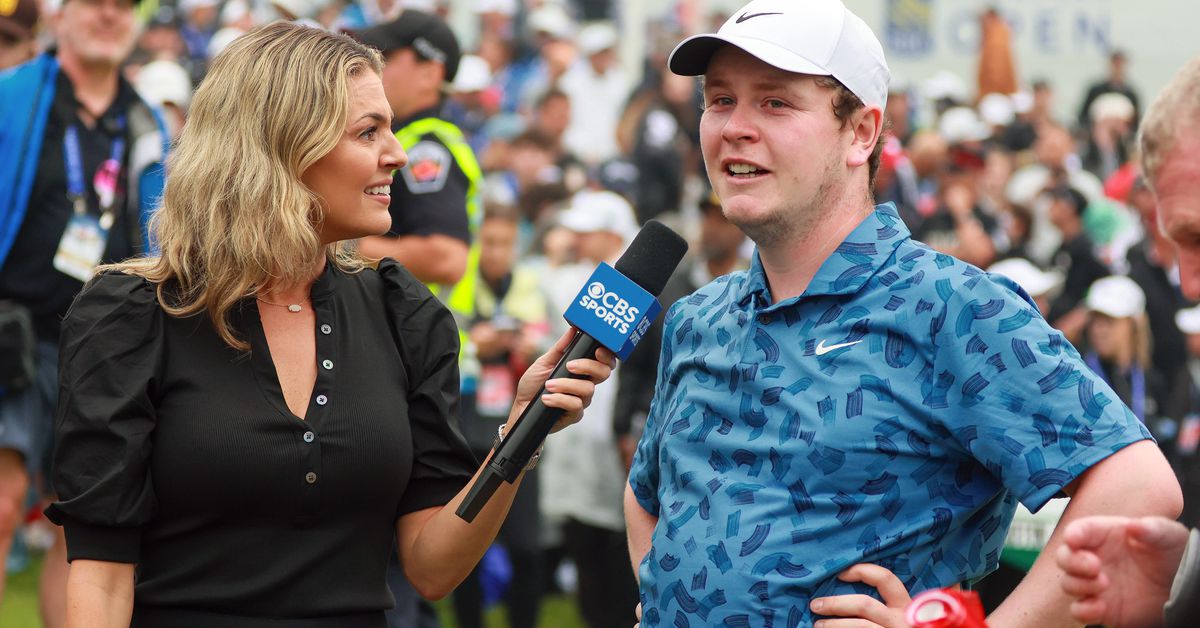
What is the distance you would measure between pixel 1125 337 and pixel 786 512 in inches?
291

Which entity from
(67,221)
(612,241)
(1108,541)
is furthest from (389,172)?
(612,241)

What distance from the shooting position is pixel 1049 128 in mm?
16641

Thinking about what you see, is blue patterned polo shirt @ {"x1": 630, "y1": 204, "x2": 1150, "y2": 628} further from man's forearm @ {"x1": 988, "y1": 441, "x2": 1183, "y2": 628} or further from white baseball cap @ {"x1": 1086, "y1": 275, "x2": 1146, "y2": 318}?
white baseball cap @ {"x1": 1086, "y1": 275, "x2": 1146, "y2": 318}

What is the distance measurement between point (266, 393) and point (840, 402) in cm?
125

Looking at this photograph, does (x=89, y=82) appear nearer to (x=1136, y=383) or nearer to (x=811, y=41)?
(x=811, y=41)

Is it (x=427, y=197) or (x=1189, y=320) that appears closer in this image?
(x=427, y=197)

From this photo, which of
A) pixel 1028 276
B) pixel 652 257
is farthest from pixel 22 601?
pixel 652 257

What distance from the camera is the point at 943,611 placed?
236 centimetres

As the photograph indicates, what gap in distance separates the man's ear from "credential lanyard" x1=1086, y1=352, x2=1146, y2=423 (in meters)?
6.62

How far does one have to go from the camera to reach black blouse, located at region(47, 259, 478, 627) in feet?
10.3

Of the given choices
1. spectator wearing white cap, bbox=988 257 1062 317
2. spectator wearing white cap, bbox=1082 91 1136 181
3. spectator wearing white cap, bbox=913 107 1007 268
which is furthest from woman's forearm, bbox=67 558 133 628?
spectator wearing white cap, bbox=1082 91 1136 181

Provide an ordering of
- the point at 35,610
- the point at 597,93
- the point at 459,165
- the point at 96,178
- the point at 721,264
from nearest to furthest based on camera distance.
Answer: the point at 96,178 < the point at 459,165 < the point at 721,264 < the point at 35,610 < the point at 597,93

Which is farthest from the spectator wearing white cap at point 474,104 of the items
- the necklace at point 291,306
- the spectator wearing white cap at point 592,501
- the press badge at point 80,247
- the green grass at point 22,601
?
the necklace at point 291,306

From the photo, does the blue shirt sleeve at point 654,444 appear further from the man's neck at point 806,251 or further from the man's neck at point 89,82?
the man's neck at point 89,82
